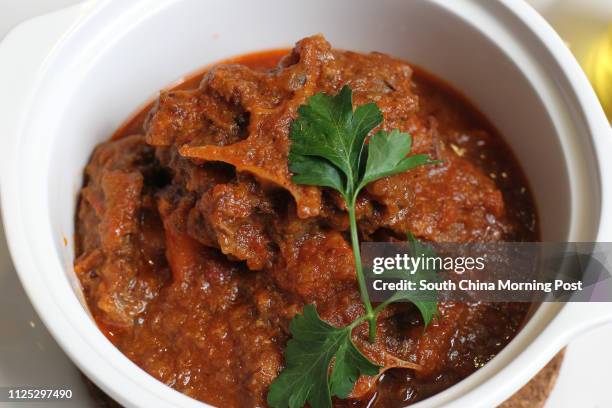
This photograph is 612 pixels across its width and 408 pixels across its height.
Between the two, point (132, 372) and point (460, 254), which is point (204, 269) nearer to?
point (132, 372)

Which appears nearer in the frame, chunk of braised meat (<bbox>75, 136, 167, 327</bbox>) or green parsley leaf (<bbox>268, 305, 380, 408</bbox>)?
green parsley leaf (<bbox>268, 305, 380, 408</bbox>)

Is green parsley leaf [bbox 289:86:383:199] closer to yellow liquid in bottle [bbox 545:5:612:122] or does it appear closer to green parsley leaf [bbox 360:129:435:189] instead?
green parsley leaf [bbox 360:129:435:189]

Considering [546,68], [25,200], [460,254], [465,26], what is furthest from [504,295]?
[25,200]

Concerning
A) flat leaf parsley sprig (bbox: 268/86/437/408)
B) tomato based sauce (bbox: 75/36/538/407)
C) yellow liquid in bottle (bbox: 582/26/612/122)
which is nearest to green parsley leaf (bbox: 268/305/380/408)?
flat leaf parsley sprig (bbox: 268/86/437/408)

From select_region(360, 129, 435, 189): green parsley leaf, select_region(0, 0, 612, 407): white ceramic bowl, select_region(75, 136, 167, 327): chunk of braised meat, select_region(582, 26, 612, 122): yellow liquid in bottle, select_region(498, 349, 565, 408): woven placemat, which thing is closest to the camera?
select_region(0, 0, 612, 407): white ceramic bowl

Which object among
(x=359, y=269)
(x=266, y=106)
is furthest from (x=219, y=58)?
(x=359, y=269)

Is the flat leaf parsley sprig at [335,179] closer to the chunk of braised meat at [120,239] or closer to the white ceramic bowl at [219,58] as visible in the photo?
the white ceramic bowl at [219,58]

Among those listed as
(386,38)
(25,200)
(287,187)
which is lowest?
(25,200)
